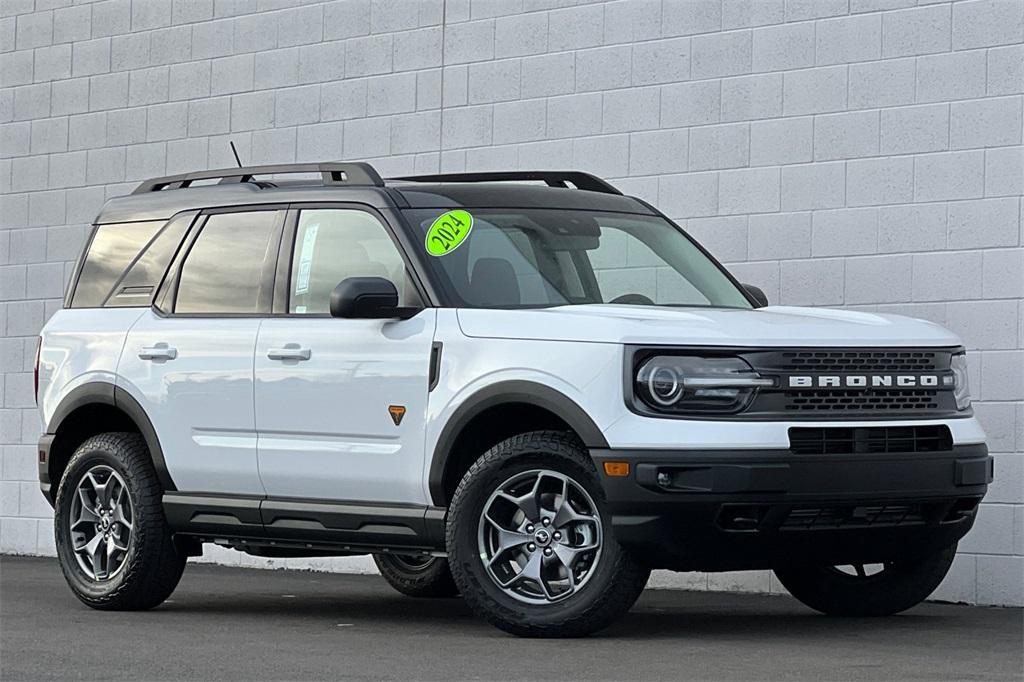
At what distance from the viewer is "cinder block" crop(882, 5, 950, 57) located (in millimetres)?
10273

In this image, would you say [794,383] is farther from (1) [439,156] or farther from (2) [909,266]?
(1) [439,156]

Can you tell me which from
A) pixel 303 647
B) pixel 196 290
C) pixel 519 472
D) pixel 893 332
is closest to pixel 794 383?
pixel 893 332

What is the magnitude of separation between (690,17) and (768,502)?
14.5 feet

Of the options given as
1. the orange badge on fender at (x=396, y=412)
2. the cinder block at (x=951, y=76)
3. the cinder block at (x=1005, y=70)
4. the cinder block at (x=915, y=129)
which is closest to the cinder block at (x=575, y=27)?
the cinder block at (x=915, y=129)

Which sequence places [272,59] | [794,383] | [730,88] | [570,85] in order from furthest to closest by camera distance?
[272,59], [570,85], [730,88], [794,383]

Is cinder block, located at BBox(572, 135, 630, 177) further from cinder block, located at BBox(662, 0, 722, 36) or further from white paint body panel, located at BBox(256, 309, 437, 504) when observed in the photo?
white paint body panel, located at BBox(256, 309, 437, 504)

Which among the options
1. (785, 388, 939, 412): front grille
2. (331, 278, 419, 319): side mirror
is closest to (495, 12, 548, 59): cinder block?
(331, 278, 419, 319): side mirror

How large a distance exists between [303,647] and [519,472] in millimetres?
1092

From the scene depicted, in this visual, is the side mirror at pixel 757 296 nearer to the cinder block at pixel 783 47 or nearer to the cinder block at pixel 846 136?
the cinder block at pixel 846 136

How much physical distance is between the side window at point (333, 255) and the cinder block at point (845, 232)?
9.50 ft

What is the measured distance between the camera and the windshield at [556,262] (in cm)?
854

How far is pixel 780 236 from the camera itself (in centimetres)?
1087

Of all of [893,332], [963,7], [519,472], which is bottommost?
[519,472]

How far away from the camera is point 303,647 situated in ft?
26.1
